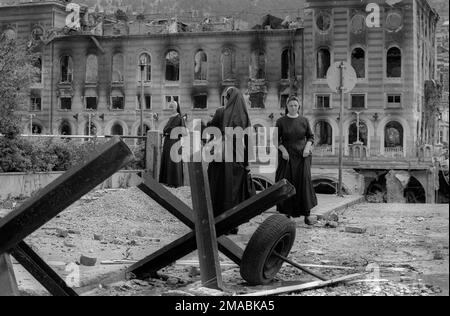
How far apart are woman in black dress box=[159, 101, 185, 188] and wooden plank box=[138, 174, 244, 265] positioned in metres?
7.55

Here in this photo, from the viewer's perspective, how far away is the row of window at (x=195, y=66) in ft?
73.6

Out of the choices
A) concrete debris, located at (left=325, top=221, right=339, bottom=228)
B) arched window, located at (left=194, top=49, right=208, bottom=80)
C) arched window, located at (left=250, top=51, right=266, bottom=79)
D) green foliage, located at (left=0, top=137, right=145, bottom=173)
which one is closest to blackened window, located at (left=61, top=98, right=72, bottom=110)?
arched window, located at (left=194, top=49, right=208, bottom=80)

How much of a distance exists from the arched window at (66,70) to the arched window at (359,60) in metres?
8.93

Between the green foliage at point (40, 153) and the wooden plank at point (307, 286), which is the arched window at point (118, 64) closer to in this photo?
the green foliage at point (40, 153)

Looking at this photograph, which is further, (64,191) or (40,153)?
(40,153)

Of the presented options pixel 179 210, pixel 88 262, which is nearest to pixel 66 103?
pixel 88 262

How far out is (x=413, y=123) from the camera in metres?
22.6

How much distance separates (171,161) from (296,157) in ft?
15.8

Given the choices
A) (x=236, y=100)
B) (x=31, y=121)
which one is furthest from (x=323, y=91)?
(x=236, y=100)

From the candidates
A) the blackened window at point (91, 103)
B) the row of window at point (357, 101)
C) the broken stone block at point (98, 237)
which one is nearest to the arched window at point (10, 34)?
the blackened window at point (91, 103)

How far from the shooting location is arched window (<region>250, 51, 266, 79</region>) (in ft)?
80.9

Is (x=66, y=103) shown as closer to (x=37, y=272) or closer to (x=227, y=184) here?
(x=227, y=184)

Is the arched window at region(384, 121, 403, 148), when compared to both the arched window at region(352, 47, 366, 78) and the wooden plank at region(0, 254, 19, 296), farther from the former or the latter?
the wooden plank at region(0, 254, 19, 296)

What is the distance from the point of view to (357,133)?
23.6 m
